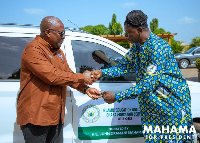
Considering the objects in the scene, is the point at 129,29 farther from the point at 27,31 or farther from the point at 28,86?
the point at 27,31

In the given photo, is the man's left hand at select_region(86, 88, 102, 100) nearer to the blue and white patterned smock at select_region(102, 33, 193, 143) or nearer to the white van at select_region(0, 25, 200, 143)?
the white van at select_region(0, 25, 200, 143)

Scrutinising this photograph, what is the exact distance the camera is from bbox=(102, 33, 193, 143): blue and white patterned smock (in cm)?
201

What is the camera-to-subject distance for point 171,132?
6.97 ft

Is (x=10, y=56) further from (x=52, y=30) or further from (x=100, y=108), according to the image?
(x=100, y=108)

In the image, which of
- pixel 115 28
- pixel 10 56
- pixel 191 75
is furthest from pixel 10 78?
pixel 115 28

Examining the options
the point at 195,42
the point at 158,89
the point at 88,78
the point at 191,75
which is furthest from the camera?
the point at 195,42

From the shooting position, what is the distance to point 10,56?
8.25 feet

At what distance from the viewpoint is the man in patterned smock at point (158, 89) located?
2.02 m

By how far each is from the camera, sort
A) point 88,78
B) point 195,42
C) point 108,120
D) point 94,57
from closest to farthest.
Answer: point 88,78 → point 108,120 → point 94,57 → point 195,42

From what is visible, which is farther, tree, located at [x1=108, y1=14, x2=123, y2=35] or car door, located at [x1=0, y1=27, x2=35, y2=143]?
tree, located at [x1=108, y1=14, x2=123, y2=35]

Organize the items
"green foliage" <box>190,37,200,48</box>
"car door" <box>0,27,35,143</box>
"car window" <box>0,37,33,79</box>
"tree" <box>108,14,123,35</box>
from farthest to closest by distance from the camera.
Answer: "tree" <box>108,14,123,35</box>, "green foliage" <box>190,37,200,48</box>, "car window" <box>0,37,33,79</box>, "car door" <box>0,27,35,143</box>

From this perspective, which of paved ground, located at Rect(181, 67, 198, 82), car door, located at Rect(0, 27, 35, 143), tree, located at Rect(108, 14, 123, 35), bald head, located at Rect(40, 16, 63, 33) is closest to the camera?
bald head, located at Rect(40, 16, 63, 33)

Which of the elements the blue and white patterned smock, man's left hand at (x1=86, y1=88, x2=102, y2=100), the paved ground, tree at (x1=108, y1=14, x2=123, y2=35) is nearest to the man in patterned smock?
the blue and white patterned smock

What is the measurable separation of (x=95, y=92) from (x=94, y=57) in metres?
0.56
